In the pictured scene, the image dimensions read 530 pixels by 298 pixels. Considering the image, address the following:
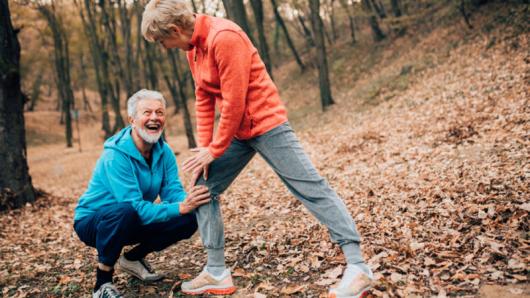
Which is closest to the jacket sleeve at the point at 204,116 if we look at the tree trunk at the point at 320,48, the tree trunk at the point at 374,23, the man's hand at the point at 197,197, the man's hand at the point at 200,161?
the man's hand at the point at 200,161

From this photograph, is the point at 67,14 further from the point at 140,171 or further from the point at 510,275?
the point at 510,275

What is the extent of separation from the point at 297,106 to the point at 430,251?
18860 mm

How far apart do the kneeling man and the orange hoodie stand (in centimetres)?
59

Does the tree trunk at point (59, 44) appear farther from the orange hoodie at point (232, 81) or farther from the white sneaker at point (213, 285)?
the white sneaker at point (213, 285)

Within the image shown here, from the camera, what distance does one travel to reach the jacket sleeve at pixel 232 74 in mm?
2588

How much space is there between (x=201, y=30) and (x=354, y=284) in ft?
6.66

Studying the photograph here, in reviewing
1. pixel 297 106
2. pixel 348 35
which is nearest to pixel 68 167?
pixel 297 106

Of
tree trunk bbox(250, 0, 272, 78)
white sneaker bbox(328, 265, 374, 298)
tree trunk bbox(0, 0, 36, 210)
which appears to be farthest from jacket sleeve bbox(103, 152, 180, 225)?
tree trunk bbox(250, 0, 272, 78)

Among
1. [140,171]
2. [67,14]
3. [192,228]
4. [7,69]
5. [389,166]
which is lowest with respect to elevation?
[389,166]

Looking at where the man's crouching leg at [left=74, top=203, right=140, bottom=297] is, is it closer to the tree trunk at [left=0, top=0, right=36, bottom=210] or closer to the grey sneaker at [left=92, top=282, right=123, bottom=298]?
the grey sneaker at [left=92, top=282, right=123, bottom=298]

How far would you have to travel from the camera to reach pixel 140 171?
3.46 metres

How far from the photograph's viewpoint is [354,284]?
8.94ft

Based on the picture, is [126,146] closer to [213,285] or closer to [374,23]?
[213,285]

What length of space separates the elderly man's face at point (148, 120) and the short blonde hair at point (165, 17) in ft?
2.64
